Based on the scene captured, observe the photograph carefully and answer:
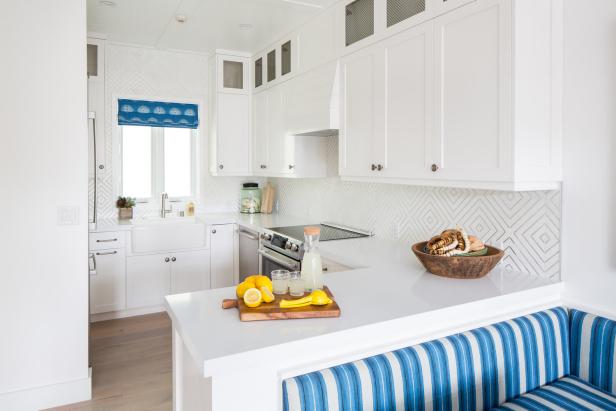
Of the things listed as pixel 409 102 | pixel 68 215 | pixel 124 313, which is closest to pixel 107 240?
pixel 124 313

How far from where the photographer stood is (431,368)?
4.72ft

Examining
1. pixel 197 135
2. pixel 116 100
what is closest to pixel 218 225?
pixel 197 135

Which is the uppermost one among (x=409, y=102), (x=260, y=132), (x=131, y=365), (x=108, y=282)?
(x=260, y=132)

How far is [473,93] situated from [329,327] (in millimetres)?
1204

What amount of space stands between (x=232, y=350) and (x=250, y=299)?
0.88 ft

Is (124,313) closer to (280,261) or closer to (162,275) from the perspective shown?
(162,275)

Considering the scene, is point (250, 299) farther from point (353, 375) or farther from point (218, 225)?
point (218, 225)

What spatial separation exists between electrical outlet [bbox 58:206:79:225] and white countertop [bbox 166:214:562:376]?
4.25 feet

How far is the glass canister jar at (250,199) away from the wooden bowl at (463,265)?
9.94ft

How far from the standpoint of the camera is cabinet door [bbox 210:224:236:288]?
14.1 ft

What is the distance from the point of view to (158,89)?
4.48m

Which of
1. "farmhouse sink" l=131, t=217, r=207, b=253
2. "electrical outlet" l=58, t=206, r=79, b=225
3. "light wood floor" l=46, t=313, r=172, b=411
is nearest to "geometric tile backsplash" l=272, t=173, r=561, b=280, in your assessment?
"farmhouse sink" l=131, t=217, r=207, b=253

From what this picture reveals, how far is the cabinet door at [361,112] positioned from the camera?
8.12ft

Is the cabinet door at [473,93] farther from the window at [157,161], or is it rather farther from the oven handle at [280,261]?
the window at [157,161]
